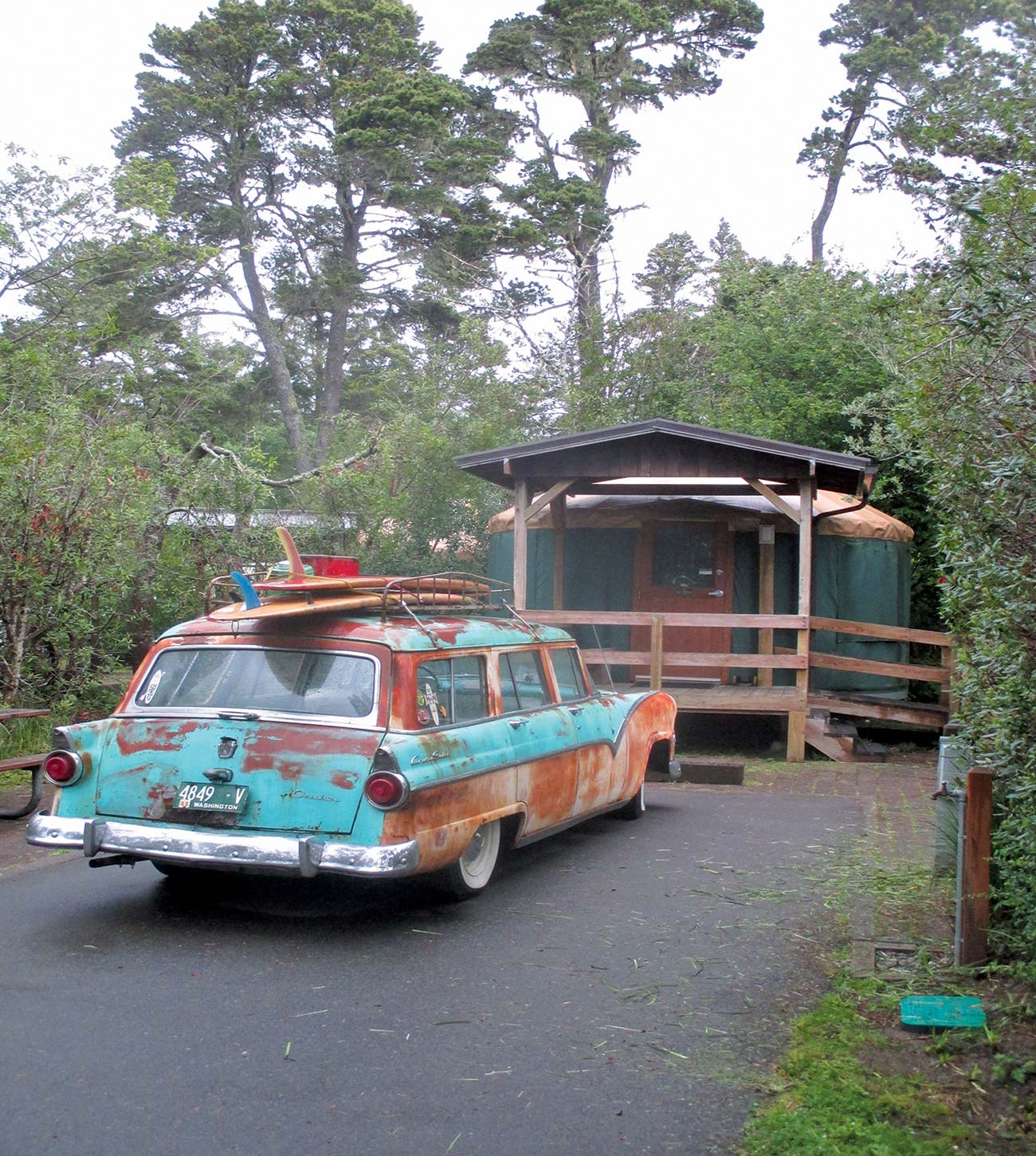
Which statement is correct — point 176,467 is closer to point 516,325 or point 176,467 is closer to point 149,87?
point 516,325

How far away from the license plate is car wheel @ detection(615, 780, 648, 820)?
3777 millimetres

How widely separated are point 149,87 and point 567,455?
18606mm

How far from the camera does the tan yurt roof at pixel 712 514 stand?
14.6m

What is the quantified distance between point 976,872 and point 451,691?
2706mm

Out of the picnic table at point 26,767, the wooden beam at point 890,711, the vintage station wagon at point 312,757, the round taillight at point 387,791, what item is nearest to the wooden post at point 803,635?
the wooden beam at point 890,711

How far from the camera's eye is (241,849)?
17.5 ft

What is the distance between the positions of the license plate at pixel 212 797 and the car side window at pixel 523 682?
1.76 metres

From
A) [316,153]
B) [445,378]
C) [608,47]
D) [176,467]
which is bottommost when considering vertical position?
[176,467]

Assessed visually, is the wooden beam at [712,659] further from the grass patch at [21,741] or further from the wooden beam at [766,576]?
the grass patch at [21,741]

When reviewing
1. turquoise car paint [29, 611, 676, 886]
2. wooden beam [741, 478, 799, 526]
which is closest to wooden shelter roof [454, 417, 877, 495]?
wooden beam [741, 478, 799, 526]

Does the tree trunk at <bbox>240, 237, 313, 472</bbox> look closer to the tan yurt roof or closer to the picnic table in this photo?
the tan yurt roof

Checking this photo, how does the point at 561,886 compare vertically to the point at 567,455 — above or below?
below

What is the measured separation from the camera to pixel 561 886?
6.75m

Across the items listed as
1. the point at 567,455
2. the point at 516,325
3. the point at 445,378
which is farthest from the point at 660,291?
the point at 567,455
